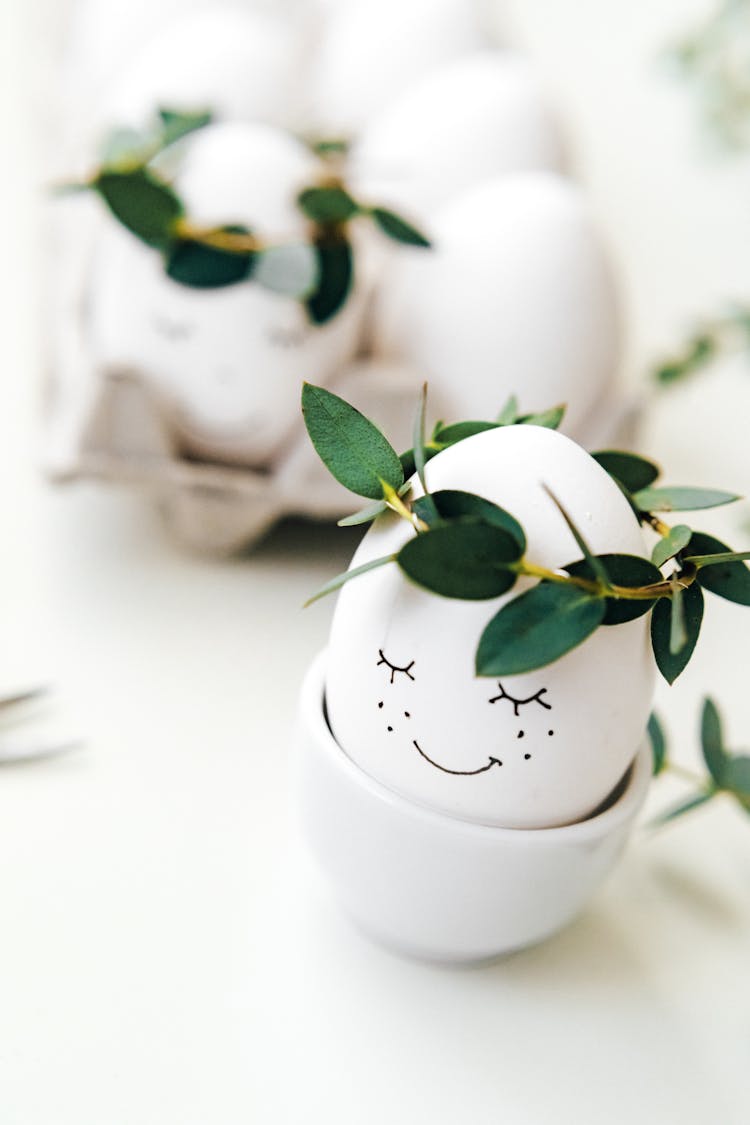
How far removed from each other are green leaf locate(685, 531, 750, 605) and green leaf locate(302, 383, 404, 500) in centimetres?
8

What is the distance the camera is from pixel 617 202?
3.15ft

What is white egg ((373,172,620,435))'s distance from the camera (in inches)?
19.8

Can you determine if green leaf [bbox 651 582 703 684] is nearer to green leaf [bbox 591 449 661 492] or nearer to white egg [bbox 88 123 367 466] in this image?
green leaf [bbox 591 449 661 492]

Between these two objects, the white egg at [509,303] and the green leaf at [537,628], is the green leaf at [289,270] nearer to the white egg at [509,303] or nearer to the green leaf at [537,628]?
the white egg at [509,303]

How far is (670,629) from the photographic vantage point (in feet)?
0.95

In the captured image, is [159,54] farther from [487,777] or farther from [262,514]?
[487,777]

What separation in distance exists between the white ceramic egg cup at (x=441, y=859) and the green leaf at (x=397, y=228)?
23 cm

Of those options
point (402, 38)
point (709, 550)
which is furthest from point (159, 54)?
point (709, 550)

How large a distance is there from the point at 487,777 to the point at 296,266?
254 millimetres

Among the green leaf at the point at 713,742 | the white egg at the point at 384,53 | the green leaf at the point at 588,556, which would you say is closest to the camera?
the green leaf at the point at 588,556

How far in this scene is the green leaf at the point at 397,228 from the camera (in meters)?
0.48

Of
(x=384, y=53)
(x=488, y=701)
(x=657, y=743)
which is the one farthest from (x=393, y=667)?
(x=384, y=53)

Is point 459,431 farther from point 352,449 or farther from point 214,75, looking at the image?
point 214,75

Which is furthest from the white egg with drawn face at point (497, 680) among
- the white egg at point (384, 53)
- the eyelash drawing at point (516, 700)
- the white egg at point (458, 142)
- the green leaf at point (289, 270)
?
the white egg at point (384, 53)
